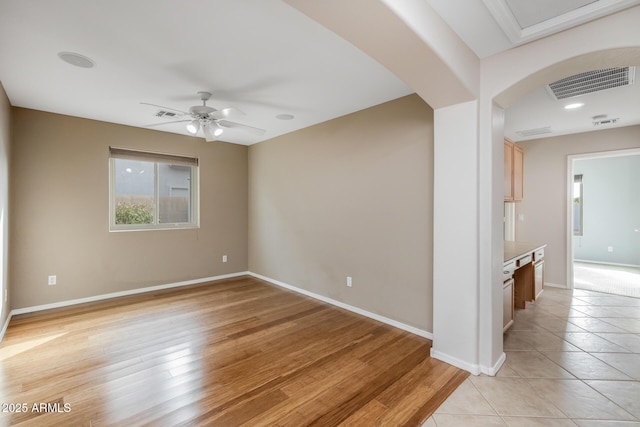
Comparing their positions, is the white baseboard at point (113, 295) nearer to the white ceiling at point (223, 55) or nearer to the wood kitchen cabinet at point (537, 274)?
the white ceiling at point (223, 55)

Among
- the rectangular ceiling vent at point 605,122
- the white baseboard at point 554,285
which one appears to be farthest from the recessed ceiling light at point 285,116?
the white baseboard at point 554,285

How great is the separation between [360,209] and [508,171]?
1952 mm

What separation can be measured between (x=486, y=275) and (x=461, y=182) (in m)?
0.76

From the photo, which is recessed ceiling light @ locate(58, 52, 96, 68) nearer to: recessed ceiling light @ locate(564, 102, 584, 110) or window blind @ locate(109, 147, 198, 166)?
window blind @ locate(109, 147, 198, 166)

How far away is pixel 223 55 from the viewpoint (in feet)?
7.79

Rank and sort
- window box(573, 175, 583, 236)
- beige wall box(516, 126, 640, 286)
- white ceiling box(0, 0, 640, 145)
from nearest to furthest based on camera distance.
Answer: white ceiling box(0, 0, 640, 145)
beige wall box(516, 126, 640, 286)
window box(573, 175, 583, 236)

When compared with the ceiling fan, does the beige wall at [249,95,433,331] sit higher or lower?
lower

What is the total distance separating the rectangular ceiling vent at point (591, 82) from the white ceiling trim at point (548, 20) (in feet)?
3.43

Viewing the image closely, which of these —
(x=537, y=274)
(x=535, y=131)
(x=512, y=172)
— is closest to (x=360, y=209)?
(x=512, y=172)

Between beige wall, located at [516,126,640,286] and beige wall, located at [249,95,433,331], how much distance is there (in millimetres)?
3259

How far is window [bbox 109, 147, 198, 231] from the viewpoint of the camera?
4.38m

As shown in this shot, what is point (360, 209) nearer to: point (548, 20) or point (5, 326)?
point (548, 20)

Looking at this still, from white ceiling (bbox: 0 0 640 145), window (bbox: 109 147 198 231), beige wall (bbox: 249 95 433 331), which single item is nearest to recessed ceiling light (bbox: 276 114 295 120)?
white ceiling (bbox: 0 0 640 145)

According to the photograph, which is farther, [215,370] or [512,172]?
[512,172]
